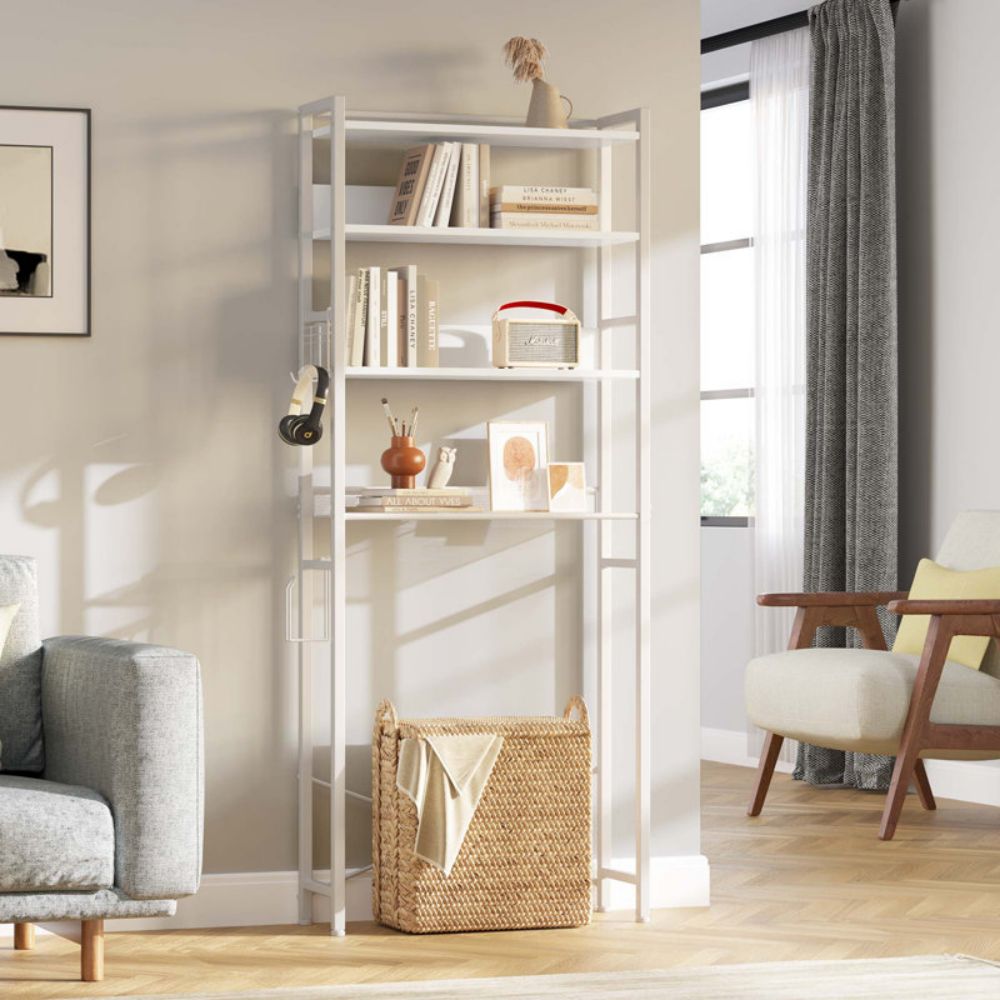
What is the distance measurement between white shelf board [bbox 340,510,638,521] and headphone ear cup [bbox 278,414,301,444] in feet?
0.66

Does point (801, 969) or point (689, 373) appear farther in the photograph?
point (689, 373)

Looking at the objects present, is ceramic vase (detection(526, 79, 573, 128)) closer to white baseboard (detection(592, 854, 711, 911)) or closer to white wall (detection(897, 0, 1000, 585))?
white baseboard (detection(592, 854, 711, 911))

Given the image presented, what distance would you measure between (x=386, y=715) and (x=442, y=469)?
1.81 feet

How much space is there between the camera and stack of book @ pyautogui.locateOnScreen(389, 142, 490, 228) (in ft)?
12.0

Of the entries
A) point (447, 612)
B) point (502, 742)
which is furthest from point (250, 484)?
point (502, 742)

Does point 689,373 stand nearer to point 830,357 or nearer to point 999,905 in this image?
point 999,905

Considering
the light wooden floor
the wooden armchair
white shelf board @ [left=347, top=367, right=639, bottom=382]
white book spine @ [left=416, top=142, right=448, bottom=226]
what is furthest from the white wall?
white book spine @ [left=416, top=142, right=448, bottom=226]

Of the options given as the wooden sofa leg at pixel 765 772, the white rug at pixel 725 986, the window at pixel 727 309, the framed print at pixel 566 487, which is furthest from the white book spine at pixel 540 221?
the window at pixel 727 309

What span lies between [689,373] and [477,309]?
52 cm

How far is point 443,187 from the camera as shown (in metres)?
3.69

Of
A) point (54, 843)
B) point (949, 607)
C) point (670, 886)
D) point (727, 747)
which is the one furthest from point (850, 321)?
point (54, 843)

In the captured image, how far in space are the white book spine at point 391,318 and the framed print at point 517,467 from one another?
27 centimetres

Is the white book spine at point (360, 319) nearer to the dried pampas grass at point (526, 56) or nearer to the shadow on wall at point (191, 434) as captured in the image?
the shadow on wall at point (191, 434)

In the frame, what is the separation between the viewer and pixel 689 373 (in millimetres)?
3961
